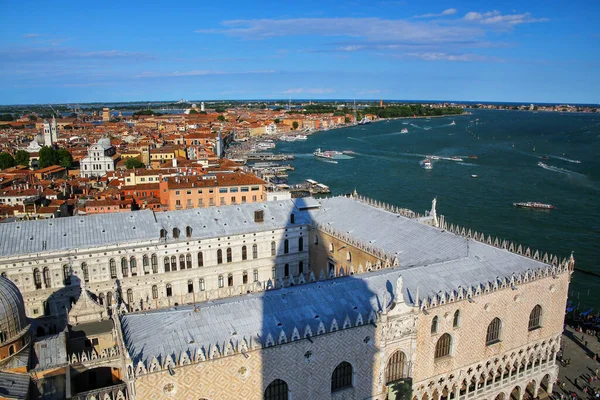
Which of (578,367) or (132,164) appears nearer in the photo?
(578,367)

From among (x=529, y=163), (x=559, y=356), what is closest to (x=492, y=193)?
(x=529, y=163)

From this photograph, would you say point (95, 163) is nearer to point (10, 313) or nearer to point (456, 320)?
point (10, 313)

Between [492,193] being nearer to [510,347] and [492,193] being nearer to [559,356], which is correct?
[559,356]

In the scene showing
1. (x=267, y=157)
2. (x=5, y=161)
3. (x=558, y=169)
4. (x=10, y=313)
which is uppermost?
(x=10, y=313)

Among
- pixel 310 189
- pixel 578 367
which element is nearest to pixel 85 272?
pixel 578 367

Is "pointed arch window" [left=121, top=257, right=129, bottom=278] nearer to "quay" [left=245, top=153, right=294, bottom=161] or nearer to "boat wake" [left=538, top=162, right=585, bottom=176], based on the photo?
"boat wake" [left=538, top=162, right=585, bottom=176]

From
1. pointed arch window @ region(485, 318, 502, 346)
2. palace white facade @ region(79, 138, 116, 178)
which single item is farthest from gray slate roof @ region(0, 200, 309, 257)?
palace white facade @ region(79, 138, 116, 178)
